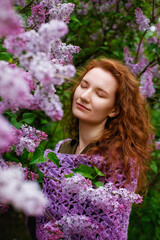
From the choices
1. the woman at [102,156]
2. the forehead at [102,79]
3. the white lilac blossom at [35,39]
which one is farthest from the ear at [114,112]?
the white lilac blossom at [35,39]

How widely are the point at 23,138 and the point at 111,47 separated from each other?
5.67 feet

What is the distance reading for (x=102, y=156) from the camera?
1394 mm

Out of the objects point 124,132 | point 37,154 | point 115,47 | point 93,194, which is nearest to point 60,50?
point 37,154

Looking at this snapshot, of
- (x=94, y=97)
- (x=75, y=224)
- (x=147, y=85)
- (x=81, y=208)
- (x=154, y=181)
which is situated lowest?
(x=154, y=181)

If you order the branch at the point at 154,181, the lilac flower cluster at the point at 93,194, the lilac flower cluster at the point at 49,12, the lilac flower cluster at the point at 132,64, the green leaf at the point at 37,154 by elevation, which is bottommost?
the branch at the point at 154,181

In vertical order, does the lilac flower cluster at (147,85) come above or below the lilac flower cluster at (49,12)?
below

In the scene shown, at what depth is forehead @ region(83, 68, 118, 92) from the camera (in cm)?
137

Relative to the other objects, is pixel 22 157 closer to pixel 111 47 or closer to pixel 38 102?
pixel 38 102

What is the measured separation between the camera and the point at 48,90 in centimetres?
61

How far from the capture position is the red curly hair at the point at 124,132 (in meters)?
1.39

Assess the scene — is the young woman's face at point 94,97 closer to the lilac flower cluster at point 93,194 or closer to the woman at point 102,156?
the woman at point 102,156

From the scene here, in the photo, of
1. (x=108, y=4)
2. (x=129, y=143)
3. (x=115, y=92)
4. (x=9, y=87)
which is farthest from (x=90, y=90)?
(x=108, y=4)

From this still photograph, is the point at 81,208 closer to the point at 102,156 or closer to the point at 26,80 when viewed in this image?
the point at 102,156

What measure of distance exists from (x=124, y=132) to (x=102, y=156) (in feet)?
0.83
